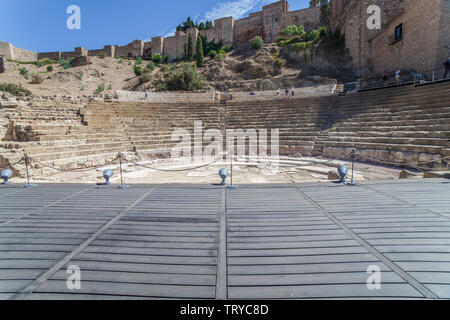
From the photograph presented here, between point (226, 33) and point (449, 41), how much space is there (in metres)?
38.1

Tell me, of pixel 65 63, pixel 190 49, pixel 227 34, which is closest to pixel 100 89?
pixel 65 63

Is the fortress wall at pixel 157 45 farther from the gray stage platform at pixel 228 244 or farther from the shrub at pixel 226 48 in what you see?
the gray stage platform at pixel 228 244

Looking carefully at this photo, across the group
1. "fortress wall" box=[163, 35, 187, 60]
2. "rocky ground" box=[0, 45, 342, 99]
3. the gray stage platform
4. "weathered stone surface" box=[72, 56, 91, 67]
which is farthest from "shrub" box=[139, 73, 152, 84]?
the gray stage platform

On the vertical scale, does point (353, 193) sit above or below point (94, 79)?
below

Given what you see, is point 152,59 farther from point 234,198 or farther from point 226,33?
point 234,198

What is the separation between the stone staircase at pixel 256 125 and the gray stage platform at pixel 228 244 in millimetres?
6024

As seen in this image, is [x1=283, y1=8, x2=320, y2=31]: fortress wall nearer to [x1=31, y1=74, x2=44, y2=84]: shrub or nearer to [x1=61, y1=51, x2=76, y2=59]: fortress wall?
[x1=31, y1=74, x2=44, y2=84]: shrub

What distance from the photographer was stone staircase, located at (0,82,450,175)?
9070mm

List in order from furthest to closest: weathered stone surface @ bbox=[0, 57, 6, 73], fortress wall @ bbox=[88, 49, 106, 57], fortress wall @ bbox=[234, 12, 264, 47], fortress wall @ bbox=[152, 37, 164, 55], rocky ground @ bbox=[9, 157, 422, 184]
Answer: fortress wall @ bbox=[152, 37, 164, 55], fortress wall @ bbox=[88, 49, 106, 57], fortress wall @ bbox=[234, 12, 264, 47], weathered stone surface @ bbox=[0, 57, 6, 73], rocky ground @ bbox=[9, 157, 422, 184]

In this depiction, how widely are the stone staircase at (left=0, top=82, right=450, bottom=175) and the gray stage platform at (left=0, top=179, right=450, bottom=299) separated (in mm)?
6024

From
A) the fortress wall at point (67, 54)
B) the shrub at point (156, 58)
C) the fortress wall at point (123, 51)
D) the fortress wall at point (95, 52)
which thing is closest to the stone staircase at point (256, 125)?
the shrub at point (156, 58)

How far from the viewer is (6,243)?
262 centimetres

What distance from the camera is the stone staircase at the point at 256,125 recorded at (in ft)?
29.8
